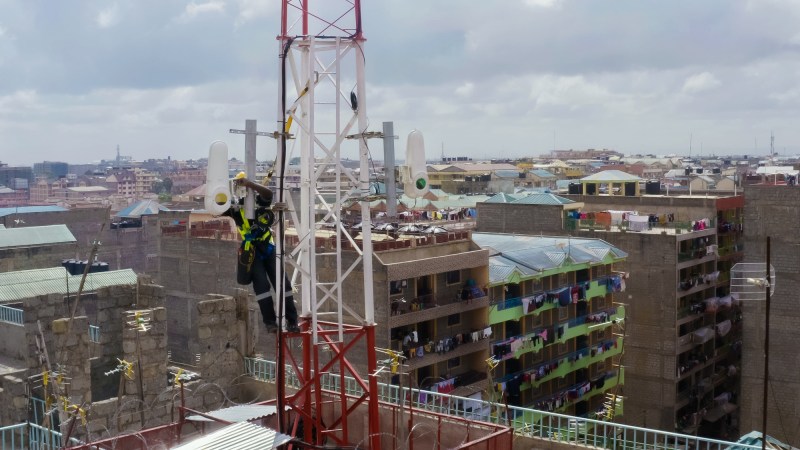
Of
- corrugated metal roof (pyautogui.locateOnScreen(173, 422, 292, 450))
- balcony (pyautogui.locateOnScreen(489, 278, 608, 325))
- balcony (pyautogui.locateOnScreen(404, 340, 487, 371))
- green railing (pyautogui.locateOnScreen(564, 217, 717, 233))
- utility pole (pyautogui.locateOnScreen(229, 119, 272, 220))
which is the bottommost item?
balcony (pyautogui.locateOnScreen(404, 340, 487, 371))

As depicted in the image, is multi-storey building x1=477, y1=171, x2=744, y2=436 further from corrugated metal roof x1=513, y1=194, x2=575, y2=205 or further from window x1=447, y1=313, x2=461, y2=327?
window x1=447, y1=313, x2=461, y2=327

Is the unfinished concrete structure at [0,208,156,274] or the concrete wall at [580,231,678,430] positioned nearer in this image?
the concrete wall at [580,231,678,430]

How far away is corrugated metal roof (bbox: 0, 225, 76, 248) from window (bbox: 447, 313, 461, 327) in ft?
101

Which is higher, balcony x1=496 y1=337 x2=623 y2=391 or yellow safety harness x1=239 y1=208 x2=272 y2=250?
yellow safety harness x1=239 y1=208 x2=272 y2=250

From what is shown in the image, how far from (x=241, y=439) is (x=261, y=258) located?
2.92m

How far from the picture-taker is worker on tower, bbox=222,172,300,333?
14.3 metres

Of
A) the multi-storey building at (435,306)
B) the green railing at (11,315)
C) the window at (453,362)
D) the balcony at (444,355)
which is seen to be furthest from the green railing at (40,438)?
the window at (453,362)

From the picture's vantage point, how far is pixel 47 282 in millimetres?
38312

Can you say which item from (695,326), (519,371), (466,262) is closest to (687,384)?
(695,326)

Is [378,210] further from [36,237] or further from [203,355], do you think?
[203,355]

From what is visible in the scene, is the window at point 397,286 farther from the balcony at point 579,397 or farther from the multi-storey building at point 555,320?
the balcony at point 579,397

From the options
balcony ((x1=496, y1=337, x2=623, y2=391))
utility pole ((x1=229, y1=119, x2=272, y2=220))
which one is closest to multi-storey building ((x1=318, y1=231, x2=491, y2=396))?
balcony ((x1=496, y1=337, x2=623, y2=391))

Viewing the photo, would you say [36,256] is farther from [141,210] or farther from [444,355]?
[444,355]

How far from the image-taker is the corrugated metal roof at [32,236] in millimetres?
58406
